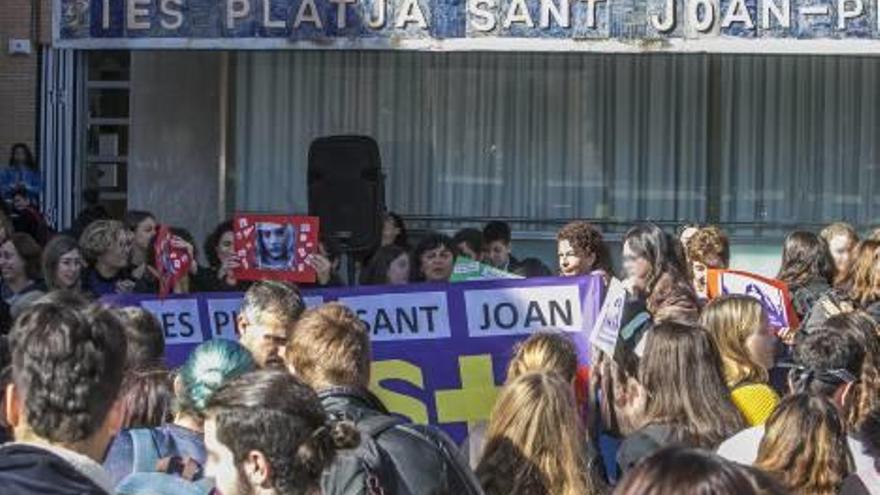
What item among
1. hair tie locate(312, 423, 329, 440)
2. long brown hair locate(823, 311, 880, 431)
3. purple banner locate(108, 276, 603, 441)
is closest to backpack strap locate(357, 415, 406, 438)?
hair tie locate(312, 423, 329, 440)

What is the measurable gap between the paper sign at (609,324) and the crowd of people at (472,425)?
7 cm

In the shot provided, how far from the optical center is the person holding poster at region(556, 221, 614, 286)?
379 inches

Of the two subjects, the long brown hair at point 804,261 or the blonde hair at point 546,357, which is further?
the long brown hair at point 804,261

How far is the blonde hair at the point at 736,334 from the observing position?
6844 millimetres

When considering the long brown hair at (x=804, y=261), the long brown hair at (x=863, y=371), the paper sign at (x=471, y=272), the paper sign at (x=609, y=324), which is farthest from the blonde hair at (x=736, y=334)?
the long brown hair at (x=804, y=261)

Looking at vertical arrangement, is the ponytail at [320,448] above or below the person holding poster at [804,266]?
below

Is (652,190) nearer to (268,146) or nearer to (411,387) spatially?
(268,146)

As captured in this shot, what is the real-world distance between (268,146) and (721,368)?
12629 mm

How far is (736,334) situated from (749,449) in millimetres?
1282

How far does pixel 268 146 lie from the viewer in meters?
18.6

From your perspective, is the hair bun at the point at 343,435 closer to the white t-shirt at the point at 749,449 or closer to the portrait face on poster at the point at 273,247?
the white t-shirt at the point at 749,449

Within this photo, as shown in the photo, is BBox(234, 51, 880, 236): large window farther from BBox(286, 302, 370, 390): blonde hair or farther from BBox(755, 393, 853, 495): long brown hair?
BBox(755, 393, 853, 495): long brown hair

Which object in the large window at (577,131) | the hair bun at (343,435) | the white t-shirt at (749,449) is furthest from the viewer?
the large window at (577,131)

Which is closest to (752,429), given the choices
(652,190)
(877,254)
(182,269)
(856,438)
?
(856,438)
